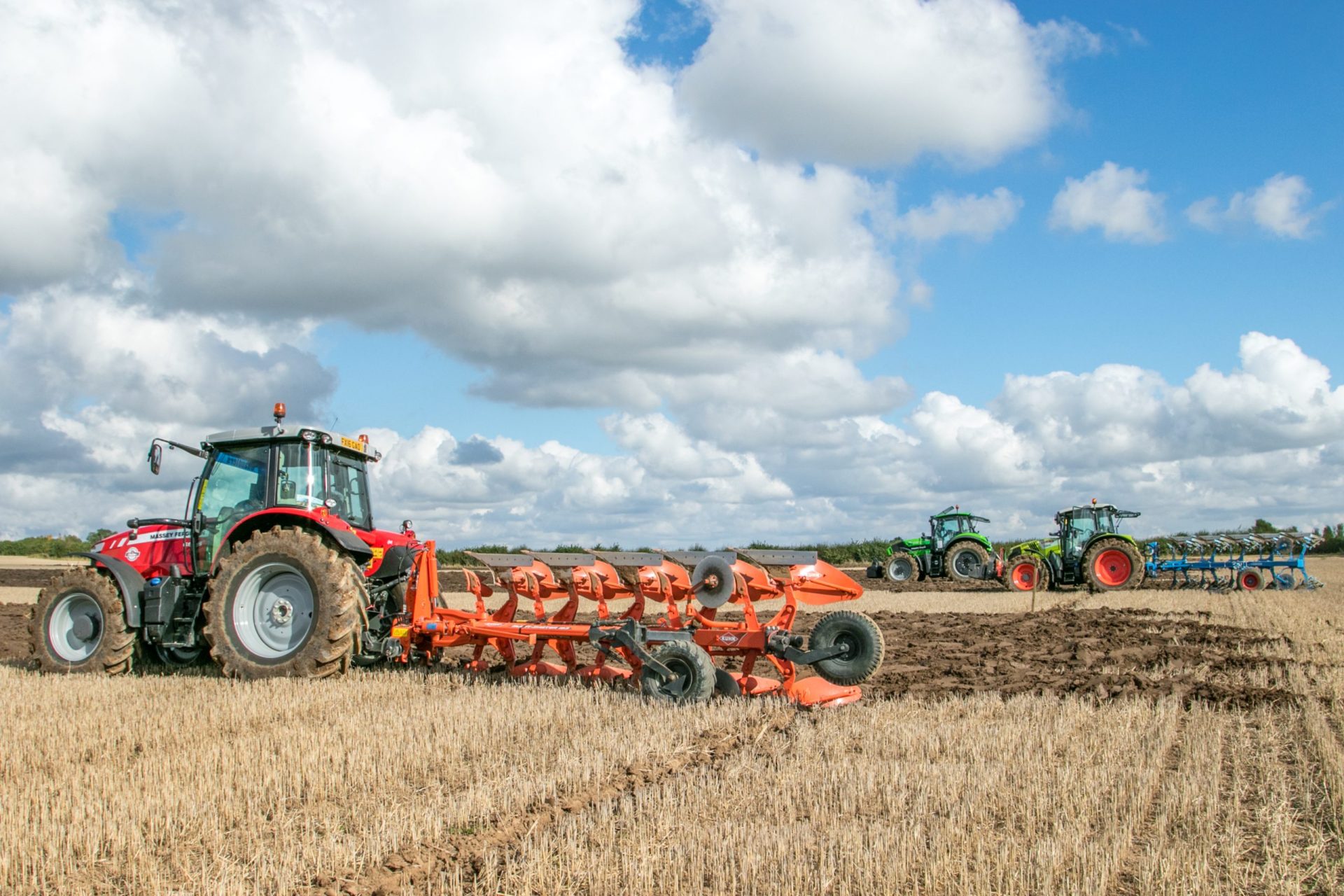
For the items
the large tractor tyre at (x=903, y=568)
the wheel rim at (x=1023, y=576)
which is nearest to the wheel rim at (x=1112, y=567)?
the wheel rim at (x=1023, y=576)

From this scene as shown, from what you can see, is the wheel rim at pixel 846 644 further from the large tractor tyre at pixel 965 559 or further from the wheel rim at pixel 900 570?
the wheel rim at pixel 900 570

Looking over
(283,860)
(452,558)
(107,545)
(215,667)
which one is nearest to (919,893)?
(283,860)

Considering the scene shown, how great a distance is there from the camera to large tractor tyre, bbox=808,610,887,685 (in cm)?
774

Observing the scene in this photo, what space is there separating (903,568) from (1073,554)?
5.27 metres

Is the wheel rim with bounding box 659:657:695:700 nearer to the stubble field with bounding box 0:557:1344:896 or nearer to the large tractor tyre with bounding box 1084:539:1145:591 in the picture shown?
the stubble field with bounding box 0:557:1344:896

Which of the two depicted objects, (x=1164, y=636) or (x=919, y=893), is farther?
(x=1164, y=636)

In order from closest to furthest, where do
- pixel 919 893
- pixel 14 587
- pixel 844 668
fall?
pixel 919 893
pixel 844 668
pixel 14 587

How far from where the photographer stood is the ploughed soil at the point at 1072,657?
27.4 ft

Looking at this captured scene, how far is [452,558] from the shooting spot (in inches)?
1651

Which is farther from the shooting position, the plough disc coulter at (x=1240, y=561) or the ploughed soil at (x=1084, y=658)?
the plough disc coulter at (x=1240, y=561)

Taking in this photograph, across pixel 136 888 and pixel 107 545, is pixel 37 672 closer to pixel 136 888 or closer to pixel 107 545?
pixel 107 545

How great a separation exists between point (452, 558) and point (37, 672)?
1289 inches

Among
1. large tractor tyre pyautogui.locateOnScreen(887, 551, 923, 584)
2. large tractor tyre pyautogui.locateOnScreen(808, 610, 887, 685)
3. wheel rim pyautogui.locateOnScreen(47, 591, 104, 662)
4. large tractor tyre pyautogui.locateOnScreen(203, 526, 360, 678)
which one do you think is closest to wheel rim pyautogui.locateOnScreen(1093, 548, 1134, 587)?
large tractor tyre pyautogui.locateOnScreen(887, 551, 923, 584)

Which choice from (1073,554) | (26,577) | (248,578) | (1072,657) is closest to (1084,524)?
(1073,554)
